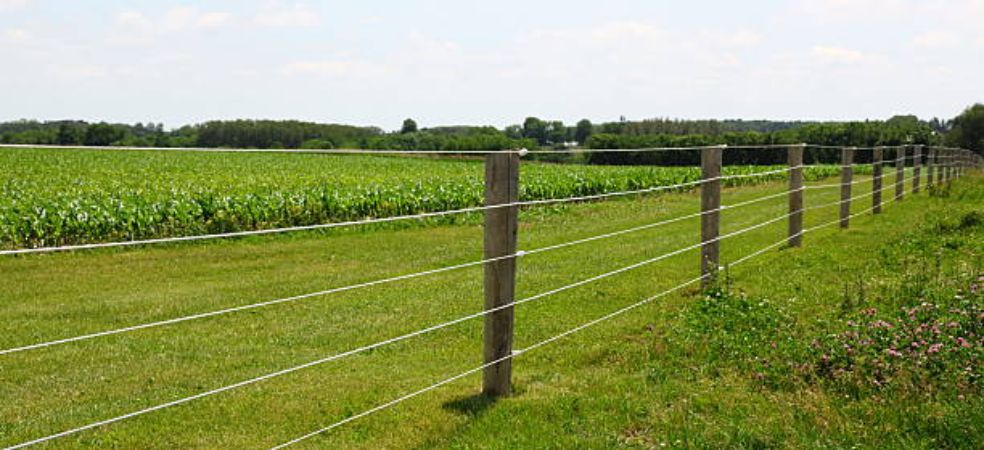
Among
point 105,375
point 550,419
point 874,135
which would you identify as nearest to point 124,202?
point 105,375

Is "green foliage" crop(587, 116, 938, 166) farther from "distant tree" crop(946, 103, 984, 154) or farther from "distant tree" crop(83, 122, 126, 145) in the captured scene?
"distant tree" crop(83, 122, 126, 145)

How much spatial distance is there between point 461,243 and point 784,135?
7436 centimetres

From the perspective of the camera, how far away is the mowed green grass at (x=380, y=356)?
522 centimetres

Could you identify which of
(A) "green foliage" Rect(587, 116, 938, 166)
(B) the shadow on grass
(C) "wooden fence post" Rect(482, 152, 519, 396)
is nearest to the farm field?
(B) the shadow on grass

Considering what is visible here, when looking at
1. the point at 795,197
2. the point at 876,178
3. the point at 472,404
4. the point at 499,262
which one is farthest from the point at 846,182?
the point at 472,404

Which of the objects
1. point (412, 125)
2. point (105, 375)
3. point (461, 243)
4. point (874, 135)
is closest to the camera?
point (105, 375)

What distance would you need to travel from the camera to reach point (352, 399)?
6023 mm

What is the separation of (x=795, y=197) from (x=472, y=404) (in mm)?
8456

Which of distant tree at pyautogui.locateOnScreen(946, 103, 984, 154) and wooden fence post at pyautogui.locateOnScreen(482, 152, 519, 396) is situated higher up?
distant tree at pyautogui.locateOnScreen(946, 103, 984, 154)

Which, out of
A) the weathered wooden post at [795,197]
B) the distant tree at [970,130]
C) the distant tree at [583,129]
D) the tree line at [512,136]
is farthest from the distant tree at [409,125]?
the weathered wooden post at [795,197]

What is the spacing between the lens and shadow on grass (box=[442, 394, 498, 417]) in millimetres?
5551

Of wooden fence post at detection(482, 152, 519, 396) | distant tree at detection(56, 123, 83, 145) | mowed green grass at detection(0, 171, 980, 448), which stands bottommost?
mowed green grass at detection(0, 171, 980, 448)

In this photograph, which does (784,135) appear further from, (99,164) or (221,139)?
(99,164)

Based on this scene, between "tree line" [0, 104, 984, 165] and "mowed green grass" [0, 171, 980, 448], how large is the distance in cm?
4450
